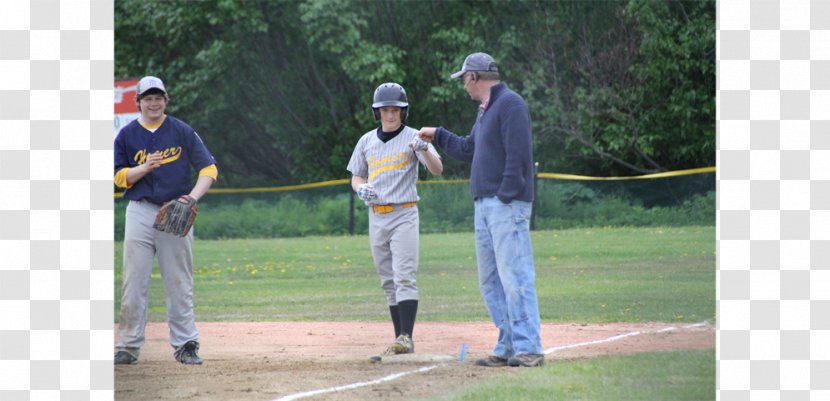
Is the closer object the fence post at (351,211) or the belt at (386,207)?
the belt at (386,207)

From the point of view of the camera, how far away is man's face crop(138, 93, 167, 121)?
633cm

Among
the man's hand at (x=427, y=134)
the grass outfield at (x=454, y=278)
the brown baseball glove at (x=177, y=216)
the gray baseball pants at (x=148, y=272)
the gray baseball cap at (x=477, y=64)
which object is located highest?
the gray baseball cap at (x=477, y=64)

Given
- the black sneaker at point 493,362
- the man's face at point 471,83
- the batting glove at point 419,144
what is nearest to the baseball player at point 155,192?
the batting glove at point 419,144

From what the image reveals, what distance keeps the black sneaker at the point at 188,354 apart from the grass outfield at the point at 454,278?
10.6 ft

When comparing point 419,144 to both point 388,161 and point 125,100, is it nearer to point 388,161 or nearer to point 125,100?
point 388,161

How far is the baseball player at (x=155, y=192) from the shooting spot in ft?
20.8

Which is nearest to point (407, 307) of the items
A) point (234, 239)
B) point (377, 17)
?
point (234, 239)

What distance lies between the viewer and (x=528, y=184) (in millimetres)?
5945

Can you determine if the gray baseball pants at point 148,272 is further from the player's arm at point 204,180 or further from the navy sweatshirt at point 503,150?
the navy sweatshirt at point 503,150

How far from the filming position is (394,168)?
6504 mm

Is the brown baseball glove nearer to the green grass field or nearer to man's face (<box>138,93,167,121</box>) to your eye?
man's face (<box>138,93,167,121</box>)

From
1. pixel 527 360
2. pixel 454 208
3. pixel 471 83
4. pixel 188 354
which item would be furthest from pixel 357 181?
pixel 454 208

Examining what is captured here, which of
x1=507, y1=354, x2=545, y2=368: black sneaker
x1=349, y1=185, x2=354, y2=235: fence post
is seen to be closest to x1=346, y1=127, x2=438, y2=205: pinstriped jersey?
x1=507, y1=354, x2=545, y2=368: black sneaker

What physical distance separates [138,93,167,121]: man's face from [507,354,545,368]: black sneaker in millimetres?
2222
